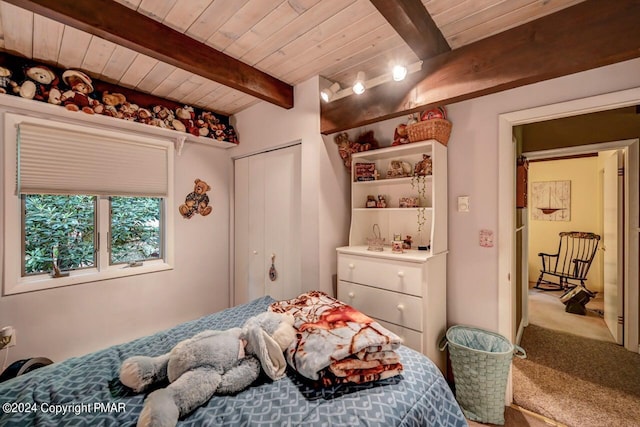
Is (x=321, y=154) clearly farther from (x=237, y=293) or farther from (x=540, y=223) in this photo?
(x=540, y=223)

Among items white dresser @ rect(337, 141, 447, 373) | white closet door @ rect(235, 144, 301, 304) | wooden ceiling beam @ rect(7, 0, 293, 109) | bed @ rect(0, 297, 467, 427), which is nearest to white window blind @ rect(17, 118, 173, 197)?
white closet door @ rect(235, 144, 301, 304)

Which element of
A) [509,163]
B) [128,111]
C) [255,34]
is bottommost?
[509,163]

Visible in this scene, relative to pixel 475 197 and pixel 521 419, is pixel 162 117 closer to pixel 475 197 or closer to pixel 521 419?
pixel 475 197

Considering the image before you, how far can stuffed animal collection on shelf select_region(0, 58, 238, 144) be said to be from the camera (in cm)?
176

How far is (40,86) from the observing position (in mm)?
1824

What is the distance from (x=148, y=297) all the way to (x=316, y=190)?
6.16 ft

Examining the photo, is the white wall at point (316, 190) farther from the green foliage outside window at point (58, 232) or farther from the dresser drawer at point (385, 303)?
the green foliage outside window at point (58, 232)

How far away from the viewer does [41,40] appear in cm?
163

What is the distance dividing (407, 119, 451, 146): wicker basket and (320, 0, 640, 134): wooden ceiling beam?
0.49ft

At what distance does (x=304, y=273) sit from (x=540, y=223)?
5.01m

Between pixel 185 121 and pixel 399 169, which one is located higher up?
pixel 185 121

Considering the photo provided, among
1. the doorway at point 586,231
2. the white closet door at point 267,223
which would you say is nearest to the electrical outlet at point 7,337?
the white closet door at point 267,223

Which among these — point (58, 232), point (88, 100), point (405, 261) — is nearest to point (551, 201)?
point (405, 261)

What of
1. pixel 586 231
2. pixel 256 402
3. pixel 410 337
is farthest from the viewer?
pixel 586 231
